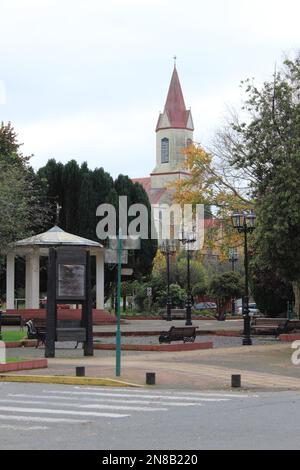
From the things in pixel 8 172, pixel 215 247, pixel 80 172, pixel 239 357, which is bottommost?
pixel 239 357

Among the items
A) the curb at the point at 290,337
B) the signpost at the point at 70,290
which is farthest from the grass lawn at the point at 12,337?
the curb at the point at 290,337

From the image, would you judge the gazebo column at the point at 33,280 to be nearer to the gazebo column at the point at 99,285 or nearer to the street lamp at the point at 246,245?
the gazebo column at the point at 99,285

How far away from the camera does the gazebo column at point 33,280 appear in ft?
160

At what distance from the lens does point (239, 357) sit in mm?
25562

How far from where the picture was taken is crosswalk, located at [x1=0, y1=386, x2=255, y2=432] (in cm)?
1220

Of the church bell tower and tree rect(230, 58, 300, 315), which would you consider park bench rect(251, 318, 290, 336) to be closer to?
tree rect(230, 58, 300, 315)

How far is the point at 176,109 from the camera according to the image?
13275cm

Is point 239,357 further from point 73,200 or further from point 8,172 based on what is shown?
point 73,200

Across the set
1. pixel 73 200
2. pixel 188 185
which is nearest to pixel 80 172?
pixel 73 200

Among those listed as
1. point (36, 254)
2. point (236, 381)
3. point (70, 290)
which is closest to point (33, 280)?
point (36, 254)

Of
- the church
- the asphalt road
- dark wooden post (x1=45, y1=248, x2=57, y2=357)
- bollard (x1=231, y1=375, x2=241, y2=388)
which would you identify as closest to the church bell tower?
the church

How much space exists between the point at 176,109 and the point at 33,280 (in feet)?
288
